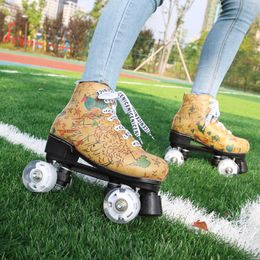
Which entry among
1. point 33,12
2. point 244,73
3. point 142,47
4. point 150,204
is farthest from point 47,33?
point 150,204

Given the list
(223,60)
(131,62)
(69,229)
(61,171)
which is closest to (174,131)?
(223,60)

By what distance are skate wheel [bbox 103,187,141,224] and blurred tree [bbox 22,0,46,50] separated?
101 feet

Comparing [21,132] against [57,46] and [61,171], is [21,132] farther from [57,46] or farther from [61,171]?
[57,46]

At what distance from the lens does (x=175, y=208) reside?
1605mm

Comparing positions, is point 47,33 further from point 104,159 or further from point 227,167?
point 104,159

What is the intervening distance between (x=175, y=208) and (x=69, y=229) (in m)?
0.48

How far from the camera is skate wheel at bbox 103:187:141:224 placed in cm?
133

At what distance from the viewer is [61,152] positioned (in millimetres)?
1529

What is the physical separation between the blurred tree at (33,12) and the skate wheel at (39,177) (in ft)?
100

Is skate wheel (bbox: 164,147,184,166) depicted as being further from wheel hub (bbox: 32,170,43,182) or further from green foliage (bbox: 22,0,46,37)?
green foliage (bbox: 22,0,46,37)

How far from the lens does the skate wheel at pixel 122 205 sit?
1.33 metres

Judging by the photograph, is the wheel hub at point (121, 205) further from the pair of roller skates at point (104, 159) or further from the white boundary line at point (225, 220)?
the white boundary line at point (225, 220)

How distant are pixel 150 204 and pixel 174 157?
1020 mm

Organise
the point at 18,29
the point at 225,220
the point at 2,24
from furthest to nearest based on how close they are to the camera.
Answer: the point at 18,29 < the point at 2,24 < the point at 225,220
